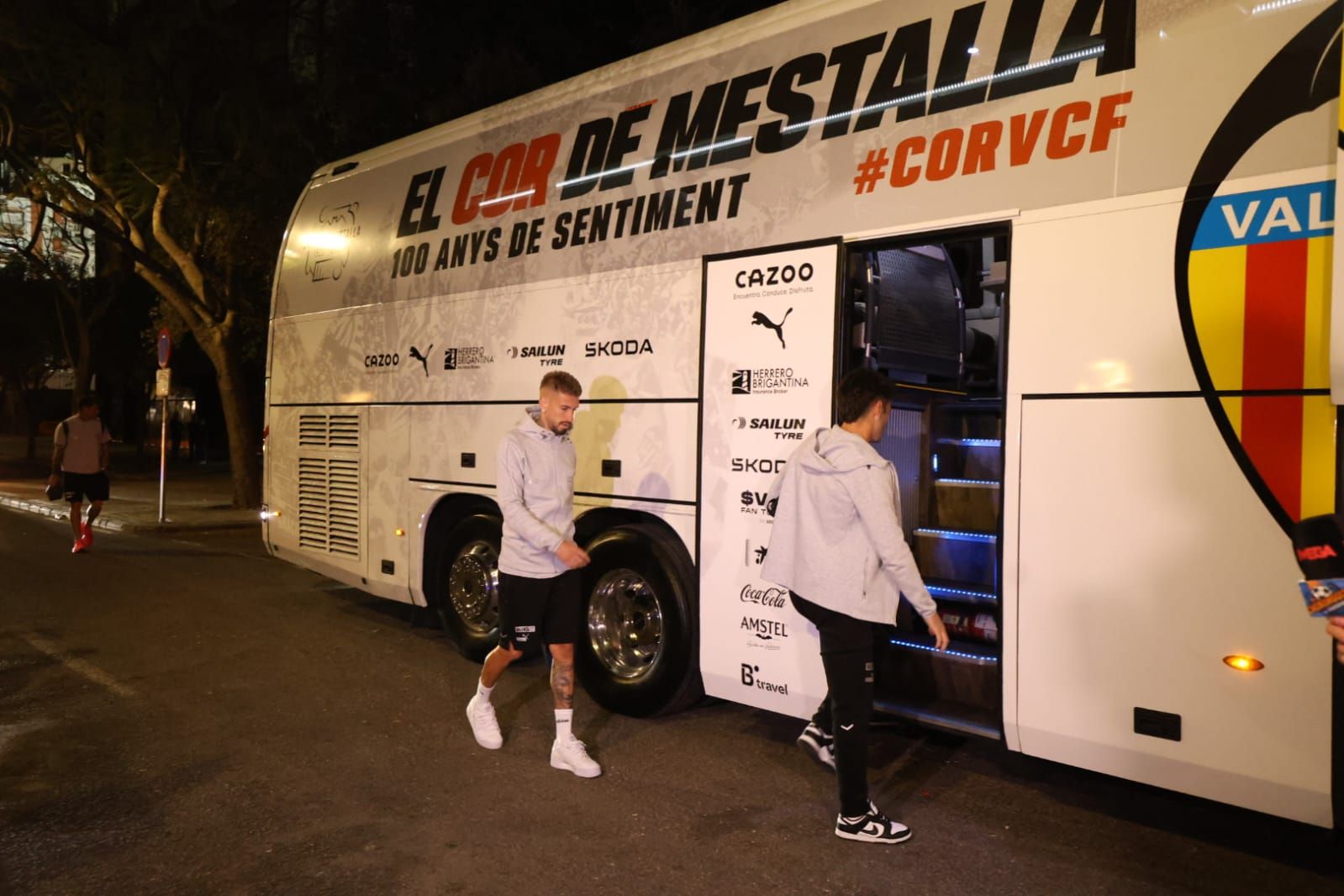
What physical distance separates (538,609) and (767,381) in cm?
160

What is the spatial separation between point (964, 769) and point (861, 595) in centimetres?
162

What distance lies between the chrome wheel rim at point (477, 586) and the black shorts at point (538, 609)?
6.07ft

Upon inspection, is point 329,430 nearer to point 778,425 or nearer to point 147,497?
point 778,425

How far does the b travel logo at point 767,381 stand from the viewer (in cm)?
517

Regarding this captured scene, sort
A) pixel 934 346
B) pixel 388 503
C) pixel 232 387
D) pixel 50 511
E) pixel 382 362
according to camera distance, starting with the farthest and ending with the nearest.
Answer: pixel 50 511
pixel 232 387
pixel 382 362
pixel 388 503
pixel 934 346

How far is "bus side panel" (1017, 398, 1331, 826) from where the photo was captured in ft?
12.0

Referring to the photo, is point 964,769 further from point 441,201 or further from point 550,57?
point 550,57

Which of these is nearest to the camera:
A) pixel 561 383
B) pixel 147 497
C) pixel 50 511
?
pixel 561 383

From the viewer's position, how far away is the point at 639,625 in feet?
20.1

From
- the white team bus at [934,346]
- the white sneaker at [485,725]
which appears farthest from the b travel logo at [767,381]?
the white sneaker at [485,725]

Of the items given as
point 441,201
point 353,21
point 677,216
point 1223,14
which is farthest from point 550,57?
→ point 1223,14

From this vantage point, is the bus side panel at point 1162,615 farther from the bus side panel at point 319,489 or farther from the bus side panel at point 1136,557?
the bus side panel at point 319,489

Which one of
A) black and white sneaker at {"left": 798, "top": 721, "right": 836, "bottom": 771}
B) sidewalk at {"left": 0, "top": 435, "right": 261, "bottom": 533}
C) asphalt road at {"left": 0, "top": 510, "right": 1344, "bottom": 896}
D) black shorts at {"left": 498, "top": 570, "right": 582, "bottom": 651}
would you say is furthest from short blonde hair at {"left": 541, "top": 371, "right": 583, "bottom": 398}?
sidewalk at {"left": 0, "top": 435, "right": 261, "bottom": 533}

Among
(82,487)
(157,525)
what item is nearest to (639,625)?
(82,487)
